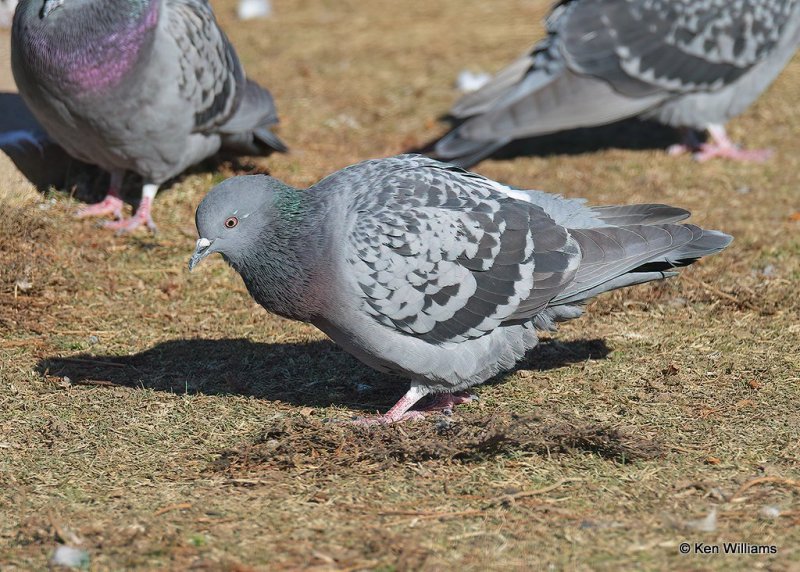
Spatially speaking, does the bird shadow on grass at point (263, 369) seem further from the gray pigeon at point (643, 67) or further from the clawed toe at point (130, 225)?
the gray pigeon at point (643, 67)

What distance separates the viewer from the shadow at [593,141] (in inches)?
338

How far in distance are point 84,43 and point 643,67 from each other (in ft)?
13.4

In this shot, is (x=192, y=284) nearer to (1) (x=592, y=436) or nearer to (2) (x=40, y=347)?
(2) (x=40, y=347)

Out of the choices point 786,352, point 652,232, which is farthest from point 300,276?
point 786,352

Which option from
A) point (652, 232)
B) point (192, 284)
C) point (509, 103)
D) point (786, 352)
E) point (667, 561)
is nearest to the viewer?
point (667, 561)

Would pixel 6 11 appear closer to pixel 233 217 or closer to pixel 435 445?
pixel 233 217

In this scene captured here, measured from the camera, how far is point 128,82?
245 inches

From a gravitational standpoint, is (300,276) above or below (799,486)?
above

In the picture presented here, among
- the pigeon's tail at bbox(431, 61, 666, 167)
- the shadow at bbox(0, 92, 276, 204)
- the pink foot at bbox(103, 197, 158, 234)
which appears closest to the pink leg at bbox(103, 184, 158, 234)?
the pink foot at bbox(103, 197, 158, 234)

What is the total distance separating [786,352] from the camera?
5.10 m

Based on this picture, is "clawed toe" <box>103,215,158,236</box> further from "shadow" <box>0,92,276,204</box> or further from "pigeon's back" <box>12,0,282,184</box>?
"shadow" <box>0,92,276,204</box>

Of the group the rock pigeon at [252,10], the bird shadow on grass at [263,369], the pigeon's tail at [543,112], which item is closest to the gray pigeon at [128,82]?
the bird shadow on grass at [263,369]

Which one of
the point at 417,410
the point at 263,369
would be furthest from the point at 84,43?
the point at 417,410

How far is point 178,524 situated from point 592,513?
1430 mm
